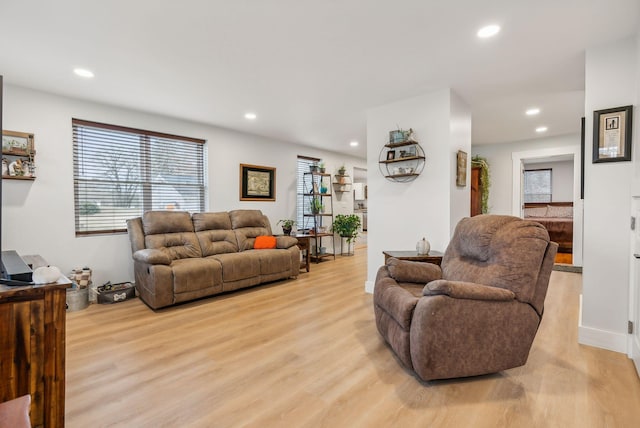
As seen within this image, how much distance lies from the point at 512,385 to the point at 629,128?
205cm

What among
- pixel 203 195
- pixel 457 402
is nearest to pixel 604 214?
pixel 457 402

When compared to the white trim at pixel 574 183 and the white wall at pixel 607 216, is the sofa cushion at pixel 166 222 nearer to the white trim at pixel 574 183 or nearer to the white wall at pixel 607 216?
the white wall at pixel 607 216

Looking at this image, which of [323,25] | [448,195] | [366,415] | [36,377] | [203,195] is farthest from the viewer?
[203,195]

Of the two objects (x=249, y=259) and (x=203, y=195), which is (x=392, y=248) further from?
(x=203, y=195)

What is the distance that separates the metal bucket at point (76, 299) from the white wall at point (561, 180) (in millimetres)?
10673

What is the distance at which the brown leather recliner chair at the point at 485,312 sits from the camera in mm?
1915

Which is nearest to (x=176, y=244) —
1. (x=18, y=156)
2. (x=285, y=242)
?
(x=285, y=242)

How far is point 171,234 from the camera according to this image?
165 inches

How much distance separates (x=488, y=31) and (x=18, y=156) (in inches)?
178

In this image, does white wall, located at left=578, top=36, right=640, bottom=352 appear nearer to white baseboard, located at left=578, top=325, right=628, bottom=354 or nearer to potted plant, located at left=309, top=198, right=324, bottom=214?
white baseboard, located at left=578, top=325, right=628, bottom=354

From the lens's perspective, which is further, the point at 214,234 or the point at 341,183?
the point at 341,183

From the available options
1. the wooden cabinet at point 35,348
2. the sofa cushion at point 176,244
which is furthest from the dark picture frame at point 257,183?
the wooden cabinet at point 35,348

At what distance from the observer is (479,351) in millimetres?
1967

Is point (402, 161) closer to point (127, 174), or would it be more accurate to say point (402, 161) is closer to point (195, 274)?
point (195, 274)
